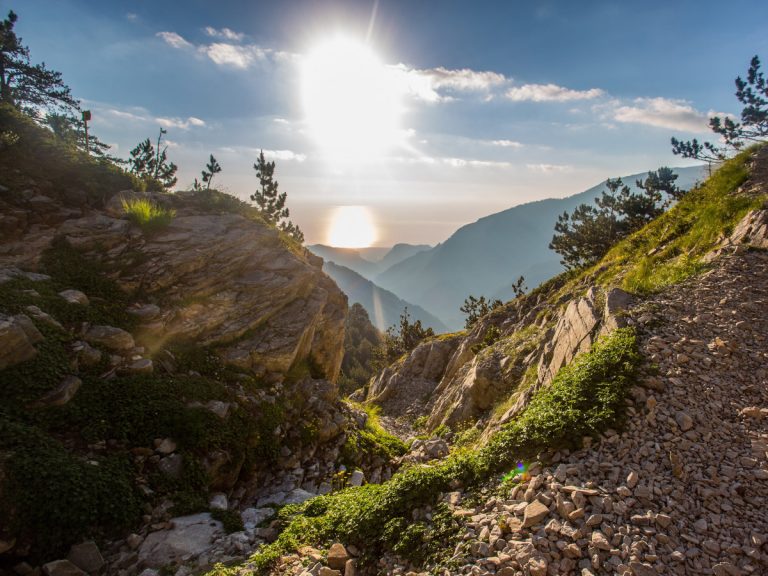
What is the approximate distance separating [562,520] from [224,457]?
8772 millimetres

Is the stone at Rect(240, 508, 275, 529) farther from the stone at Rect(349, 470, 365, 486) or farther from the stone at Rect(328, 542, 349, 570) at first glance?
the stone at Rect(349, 470, 365, 486)

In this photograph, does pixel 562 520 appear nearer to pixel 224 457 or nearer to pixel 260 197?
pixel 224 457

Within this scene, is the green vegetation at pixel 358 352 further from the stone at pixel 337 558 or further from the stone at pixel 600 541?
the stone at pixel 600 541

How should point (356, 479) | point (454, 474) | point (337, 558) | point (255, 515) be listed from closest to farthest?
1. point (337, 558)
2. point (454, 474)
3. point (255, 515)
4. point (356, 479)

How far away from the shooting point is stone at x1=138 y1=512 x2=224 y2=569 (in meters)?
7.06

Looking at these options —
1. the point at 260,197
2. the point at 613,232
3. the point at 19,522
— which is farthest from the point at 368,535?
the point at 260,197

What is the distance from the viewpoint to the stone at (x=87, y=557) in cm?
664

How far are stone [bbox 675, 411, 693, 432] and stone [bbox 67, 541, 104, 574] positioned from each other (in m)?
11.5

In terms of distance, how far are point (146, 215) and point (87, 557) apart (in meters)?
12.7

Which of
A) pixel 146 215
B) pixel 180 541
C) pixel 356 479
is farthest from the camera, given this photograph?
pixel 146 215

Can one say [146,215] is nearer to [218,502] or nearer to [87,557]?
[218,502]

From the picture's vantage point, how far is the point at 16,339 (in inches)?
337

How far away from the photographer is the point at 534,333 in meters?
21.6

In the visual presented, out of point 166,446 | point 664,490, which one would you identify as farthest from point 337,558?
point 664,490
